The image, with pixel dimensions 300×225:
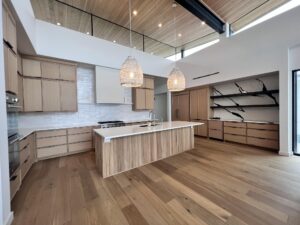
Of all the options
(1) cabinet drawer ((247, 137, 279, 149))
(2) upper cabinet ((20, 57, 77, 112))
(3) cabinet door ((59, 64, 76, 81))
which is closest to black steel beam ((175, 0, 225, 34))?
(3) cabinet door ((59, 64, 76, 81))

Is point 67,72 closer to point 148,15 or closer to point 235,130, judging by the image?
point 148,15

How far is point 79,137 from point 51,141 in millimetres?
668

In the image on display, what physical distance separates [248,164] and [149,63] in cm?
462

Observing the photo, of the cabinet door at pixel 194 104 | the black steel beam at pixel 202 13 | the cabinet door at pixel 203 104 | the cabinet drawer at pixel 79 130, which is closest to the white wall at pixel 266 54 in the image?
the black steel beam at pixel 202 13

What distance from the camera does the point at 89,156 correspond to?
381 centimetres

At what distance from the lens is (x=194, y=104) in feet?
20.8

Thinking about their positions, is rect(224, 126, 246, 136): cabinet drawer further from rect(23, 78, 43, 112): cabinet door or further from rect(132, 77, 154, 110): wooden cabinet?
rect(23, 78, 43, 112): cabinet door

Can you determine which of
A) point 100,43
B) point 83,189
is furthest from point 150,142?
point 100,43

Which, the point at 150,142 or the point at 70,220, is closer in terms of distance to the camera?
the point at 70,220

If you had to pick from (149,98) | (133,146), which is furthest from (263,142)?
(149,98)

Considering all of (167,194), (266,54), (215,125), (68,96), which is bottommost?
(167,194)

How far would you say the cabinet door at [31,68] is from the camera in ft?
11.4

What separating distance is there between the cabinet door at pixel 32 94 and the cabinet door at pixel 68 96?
50 cm

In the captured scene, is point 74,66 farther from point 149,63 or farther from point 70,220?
point 70,220
